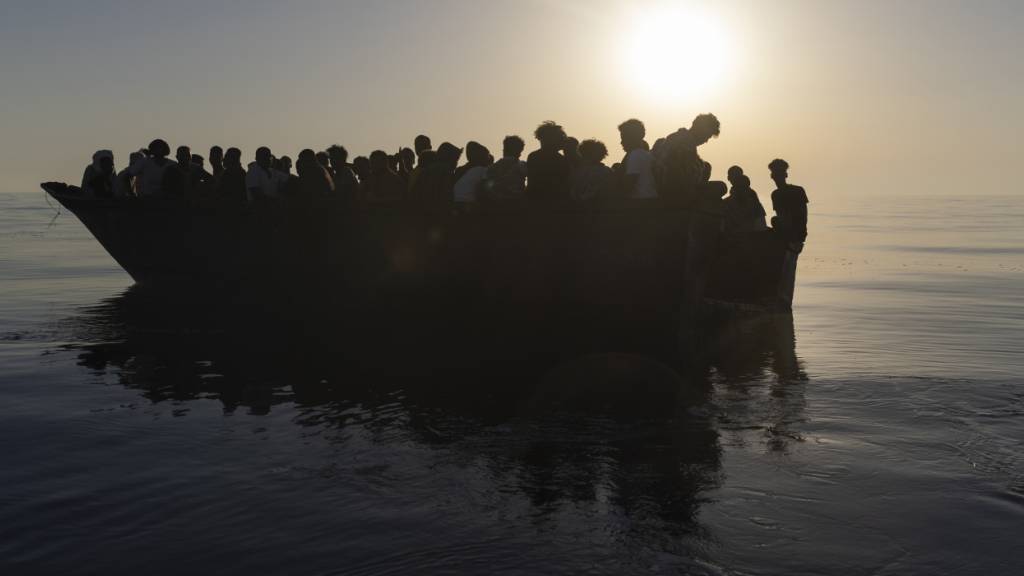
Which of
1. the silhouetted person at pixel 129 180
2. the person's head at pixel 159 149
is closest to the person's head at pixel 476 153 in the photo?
the person's head at pixel 159 149

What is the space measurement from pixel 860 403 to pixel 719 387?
1.47m

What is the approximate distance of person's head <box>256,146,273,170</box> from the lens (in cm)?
1516

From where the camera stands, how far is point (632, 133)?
11.0 meters

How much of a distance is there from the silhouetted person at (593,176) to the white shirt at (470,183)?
52.8 inches

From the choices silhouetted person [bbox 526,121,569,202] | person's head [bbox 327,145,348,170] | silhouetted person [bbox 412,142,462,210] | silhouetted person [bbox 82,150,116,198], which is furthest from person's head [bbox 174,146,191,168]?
silhouetted person [bbox 526,121,569,202]

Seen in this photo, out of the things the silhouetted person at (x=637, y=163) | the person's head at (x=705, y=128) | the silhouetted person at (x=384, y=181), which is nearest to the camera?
the person's head at (x=705, y=128)

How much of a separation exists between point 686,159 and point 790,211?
4986 millimetres

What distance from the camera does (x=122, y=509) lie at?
516 cm

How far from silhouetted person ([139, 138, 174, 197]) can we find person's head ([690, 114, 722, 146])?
10683mm

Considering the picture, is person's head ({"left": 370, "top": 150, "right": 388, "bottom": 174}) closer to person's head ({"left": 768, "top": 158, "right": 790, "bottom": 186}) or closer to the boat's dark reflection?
the boat's dark reflection

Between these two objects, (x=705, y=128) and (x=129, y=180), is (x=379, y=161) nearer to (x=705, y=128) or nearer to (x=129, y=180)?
(x=705, y=128)

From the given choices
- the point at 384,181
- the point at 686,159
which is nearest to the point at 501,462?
the point at 686,159

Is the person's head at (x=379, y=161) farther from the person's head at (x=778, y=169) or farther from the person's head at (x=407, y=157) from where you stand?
the person's head at (x=778, y=169)

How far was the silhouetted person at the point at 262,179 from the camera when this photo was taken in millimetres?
15359
